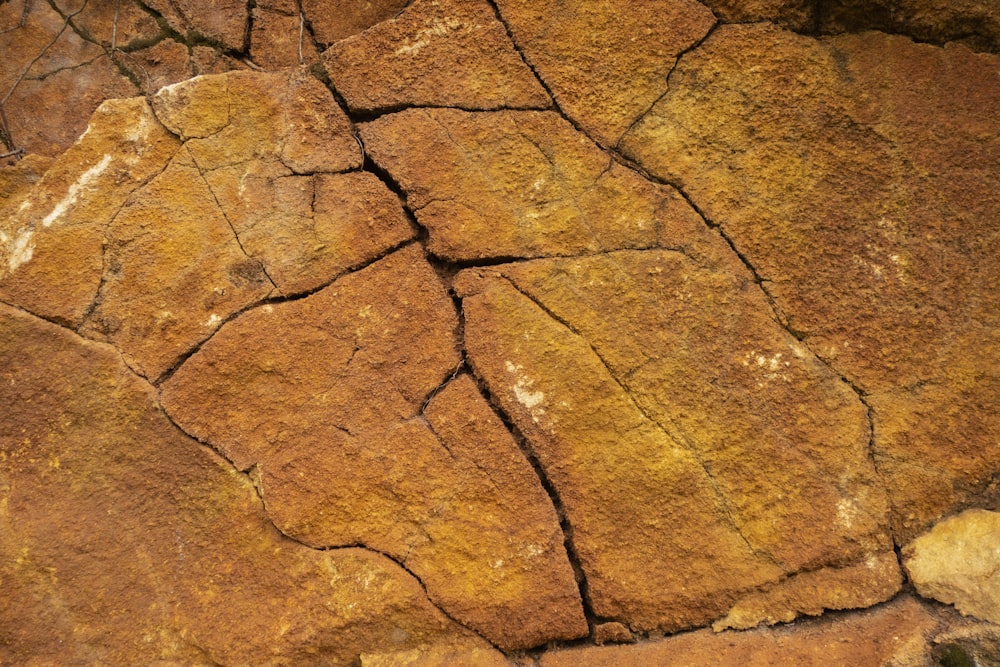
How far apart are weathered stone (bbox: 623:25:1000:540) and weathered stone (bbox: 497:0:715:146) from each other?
48 millimetres

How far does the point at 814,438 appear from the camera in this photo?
6.11ft

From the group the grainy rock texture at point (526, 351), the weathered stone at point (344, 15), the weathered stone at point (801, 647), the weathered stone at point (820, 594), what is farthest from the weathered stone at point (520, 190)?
the weathered stone at point (801, 647)

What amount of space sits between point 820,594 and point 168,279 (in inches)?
65.6

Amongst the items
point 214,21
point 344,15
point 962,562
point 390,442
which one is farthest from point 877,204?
point 214,21

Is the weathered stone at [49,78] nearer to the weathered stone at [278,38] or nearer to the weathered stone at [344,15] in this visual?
the weathered stone at [278,38]

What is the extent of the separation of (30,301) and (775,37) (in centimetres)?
188

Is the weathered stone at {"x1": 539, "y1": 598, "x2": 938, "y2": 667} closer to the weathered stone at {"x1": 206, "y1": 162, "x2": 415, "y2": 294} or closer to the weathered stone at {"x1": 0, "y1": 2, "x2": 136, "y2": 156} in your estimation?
the weathered stone at {"x1": 206, "y1": 162, "x2": 415, "y2": 294}

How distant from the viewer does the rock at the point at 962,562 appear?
5.94 ft

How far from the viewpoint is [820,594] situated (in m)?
1.84

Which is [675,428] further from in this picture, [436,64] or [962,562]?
[436,64]

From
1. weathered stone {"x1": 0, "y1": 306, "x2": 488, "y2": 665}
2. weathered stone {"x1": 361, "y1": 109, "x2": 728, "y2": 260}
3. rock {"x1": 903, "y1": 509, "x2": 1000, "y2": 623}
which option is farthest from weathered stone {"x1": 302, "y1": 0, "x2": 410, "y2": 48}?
rock {"x1": 903, "y1": 509, "x2": 1000, "y2": 623}

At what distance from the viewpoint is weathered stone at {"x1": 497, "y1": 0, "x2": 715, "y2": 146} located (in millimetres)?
1999

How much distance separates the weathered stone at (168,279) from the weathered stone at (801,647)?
43.5 inches

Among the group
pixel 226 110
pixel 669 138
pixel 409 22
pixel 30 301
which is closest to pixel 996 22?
pixel 669 138
